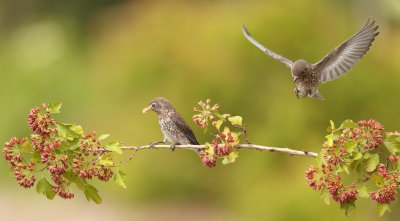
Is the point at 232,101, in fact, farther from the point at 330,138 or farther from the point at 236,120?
the point at 330,138

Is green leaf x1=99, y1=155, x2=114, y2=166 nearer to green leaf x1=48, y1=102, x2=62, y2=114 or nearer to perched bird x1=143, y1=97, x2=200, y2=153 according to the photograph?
green leaf x1=48, y1=102, x2=62, y2=114

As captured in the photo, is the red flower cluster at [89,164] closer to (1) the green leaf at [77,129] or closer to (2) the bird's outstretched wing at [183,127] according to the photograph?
(1) the green leaf at [77,129]

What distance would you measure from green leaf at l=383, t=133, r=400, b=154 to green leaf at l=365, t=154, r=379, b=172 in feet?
0.31

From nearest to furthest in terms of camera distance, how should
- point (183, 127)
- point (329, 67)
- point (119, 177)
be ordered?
point (119, 177)
point (329, 67)
point (183, 127)

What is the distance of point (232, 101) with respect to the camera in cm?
1168

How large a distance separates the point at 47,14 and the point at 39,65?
21.2 ft

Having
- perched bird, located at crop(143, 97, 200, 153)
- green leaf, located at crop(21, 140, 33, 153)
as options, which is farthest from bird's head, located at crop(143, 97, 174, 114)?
green leaf, located at crop(21, 140, 33, 153)

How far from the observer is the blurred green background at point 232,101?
435 inches

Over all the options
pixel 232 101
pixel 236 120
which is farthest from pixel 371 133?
pixel 232 101

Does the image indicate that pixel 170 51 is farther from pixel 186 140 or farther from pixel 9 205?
pixel 186 140

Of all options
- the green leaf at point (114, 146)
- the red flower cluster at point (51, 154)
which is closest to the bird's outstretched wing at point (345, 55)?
the green leaf at point (114, 146)

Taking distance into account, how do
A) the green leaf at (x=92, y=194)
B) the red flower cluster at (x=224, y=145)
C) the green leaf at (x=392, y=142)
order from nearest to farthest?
the green leaf at (x=392, y=142) < the red flower cluster at (x=224, y=145) < the green leaf at (x=92, y=194)

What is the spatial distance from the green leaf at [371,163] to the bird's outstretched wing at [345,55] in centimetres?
114

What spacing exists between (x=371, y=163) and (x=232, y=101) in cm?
769
